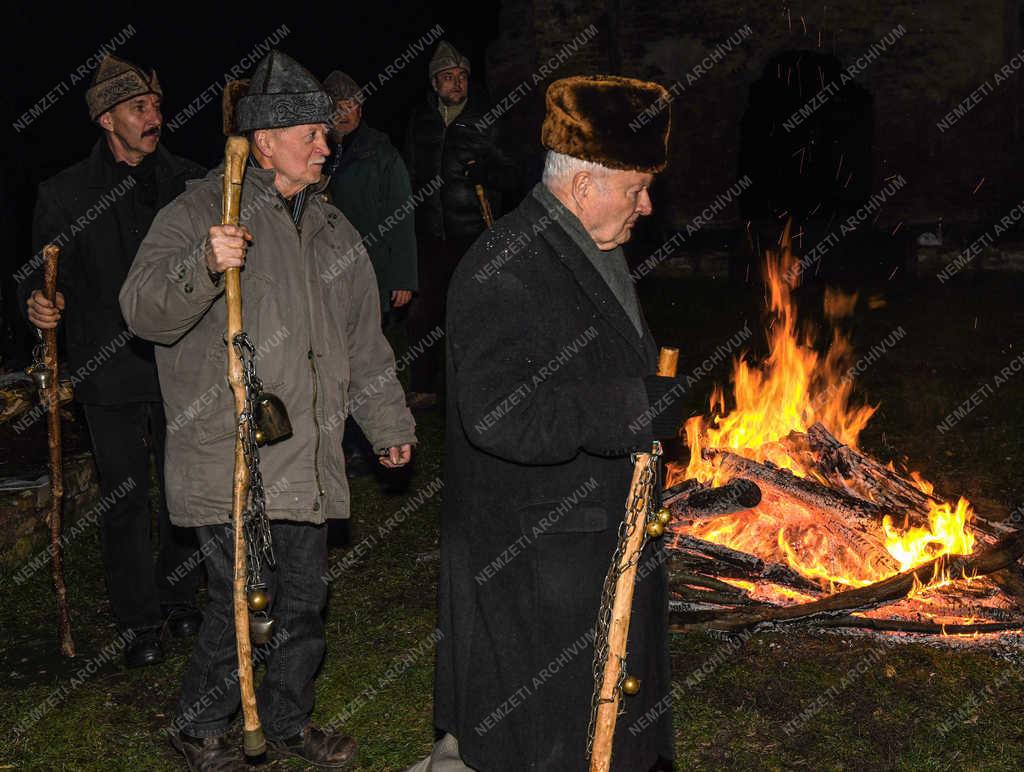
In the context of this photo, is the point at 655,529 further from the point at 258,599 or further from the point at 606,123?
the point at 258,599

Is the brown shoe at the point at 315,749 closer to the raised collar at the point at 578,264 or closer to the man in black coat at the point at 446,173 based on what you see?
the raised collar at the point at 578,264

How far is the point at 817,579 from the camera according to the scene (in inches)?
246

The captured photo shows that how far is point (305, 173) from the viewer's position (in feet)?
14.2

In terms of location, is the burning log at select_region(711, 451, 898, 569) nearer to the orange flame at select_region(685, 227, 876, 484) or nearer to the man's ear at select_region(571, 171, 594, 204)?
the orange flame at select_region(685, 227, 876, 484)

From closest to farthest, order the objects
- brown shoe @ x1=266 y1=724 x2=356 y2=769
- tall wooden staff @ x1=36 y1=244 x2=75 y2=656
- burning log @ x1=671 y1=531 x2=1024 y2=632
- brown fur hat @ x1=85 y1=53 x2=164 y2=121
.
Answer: brown shoe @ x1=266 y1=724 x2=356 y2=769, tall wooden staff @ x1=36 y1=244 x2=75 y2=656, brown fur hat @ x1=85 y1=53 x2=164 y2=121, burning log @ x1=671 y1=531 x2=1024 y2=632

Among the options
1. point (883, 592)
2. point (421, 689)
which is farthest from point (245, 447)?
point (883, 592)

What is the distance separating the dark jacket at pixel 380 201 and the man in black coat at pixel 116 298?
2.55 meters

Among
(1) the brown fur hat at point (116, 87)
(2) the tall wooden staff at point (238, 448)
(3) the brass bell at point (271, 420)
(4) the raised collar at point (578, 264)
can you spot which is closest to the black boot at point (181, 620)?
(2) the tall wooden staff at point (238, 448)

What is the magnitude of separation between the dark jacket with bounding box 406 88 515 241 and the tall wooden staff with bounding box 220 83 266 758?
16.7ft

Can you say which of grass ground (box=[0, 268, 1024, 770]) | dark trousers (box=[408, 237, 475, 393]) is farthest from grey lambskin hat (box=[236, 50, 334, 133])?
dark trousers (box=[408, 237, 475, 393])

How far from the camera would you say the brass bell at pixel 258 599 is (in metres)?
4.08

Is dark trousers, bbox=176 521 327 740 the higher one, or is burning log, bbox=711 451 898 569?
dark trousers, bbox=176 521 327 740

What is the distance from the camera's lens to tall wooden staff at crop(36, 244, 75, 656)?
532cm

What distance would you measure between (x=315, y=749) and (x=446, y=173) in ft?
18.1
